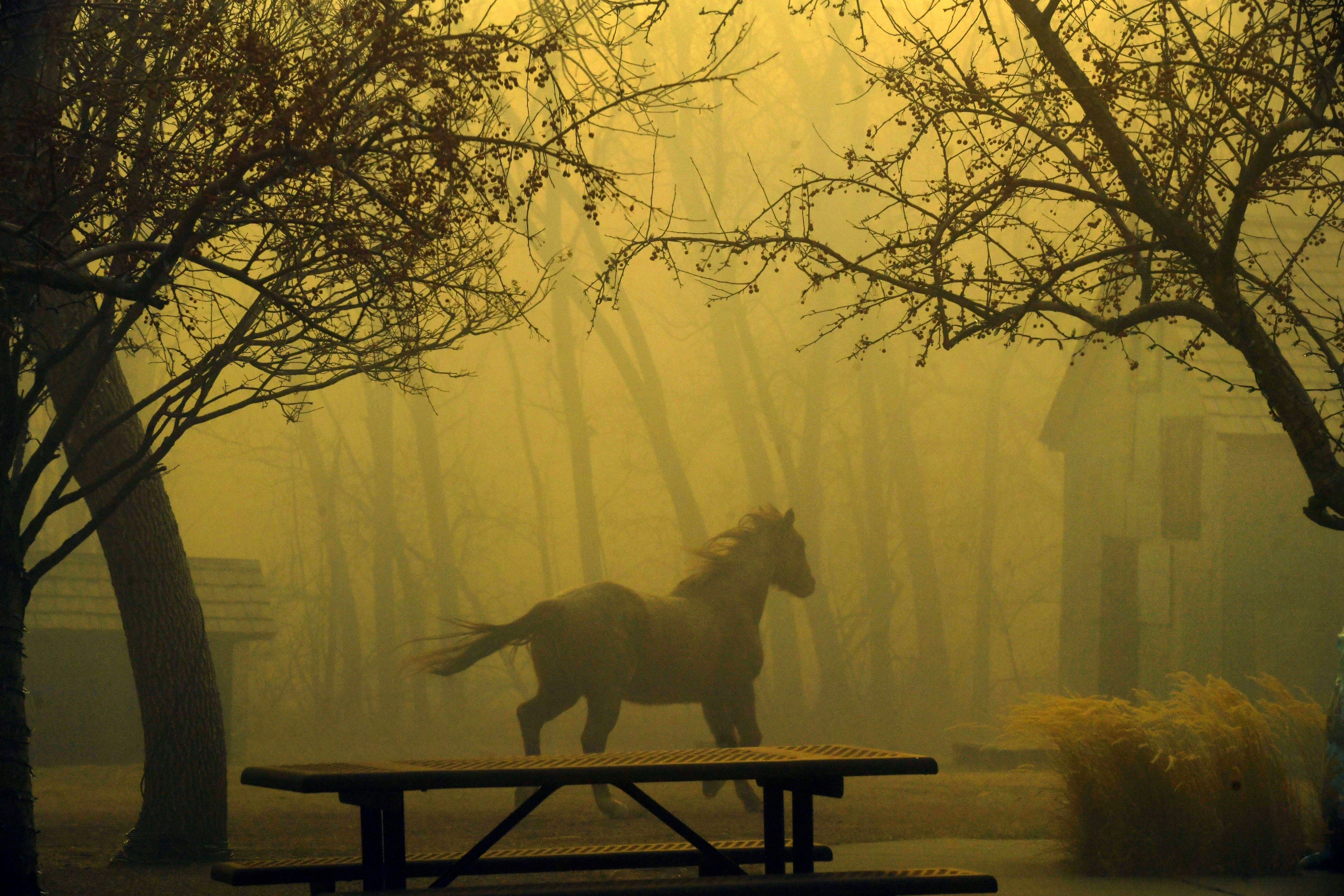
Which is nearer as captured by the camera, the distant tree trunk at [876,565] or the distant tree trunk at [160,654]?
the distant tree trunk at [160,654]

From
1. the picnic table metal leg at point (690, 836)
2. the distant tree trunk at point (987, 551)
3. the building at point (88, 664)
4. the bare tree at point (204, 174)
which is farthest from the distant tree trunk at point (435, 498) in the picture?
the picnic table metal leg at point (690, 836)

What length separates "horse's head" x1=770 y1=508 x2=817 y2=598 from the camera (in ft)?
38.8

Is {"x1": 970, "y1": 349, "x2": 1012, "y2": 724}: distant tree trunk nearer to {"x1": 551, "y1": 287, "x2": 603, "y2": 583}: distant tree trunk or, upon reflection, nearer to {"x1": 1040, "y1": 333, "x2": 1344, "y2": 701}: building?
{"x1": 551, "y1": 287, "x2": 603, "y2": 583}: distant tree trunk

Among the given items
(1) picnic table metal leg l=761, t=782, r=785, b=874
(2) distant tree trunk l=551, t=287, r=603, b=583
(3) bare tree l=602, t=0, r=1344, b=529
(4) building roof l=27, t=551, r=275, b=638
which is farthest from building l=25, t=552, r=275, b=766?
(1) picnic table metal leg l=761, t=782, r=785, b=874

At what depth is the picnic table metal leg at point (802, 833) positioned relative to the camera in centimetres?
440

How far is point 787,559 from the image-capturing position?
11859 mm

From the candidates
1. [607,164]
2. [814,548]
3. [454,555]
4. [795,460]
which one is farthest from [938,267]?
[795,460]

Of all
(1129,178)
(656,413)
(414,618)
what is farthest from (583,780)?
(414,618)

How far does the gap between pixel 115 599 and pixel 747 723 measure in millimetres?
10181

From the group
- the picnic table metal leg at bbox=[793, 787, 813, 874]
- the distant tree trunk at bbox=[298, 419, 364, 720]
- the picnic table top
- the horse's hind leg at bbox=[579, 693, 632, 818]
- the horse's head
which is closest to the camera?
A: the picnic table top

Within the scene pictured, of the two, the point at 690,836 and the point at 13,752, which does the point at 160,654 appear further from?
the point at 690,836

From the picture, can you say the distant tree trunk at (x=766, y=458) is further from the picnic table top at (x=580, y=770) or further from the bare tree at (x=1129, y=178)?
the picnic table top at (x=580, y=770)

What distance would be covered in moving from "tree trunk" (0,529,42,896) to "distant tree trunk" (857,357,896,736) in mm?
23490

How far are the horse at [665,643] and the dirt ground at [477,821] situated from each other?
2.17 ft
